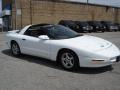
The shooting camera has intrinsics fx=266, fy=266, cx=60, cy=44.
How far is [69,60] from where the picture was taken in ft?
25.2

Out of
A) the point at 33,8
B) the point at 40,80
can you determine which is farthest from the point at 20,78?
the point at 33,8

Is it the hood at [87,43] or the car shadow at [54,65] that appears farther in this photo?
the car shadow at [54,65]

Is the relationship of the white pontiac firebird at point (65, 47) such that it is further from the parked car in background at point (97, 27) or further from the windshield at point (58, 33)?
the parked car in background at point (97, 27)

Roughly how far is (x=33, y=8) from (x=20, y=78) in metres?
29.5

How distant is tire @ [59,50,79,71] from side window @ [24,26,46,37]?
1.31 metres

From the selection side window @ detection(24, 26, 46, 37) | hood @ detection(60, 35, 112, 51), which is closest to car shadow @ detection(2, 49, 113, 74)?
hood @ detection(60, 35, 112, 51)

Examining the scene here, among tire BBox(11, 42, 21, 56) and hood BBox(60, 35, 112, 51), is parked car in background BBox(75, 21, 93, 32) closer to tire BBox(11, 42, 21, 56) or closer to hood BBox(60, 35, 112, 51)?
tire BBox(11, 42, 21, 56)

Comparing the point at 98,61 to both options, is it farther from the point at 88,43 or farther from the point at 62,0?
the point at 62,0

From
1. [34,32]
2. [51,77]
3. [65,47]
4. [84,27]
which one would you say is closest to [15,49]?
[34,32]

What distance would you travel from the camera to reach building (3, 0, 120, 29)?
3425 cm

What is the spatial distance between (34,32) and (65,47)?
1.92 m

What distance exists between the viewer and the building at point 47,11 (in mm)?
34250

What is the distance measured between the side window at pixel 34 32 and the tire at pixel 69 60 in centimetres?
131

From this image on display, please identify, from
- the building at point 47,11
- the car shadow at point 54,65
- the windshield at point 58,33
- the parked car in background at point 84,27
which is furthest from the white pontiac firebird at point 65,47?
the building at point 47,11
